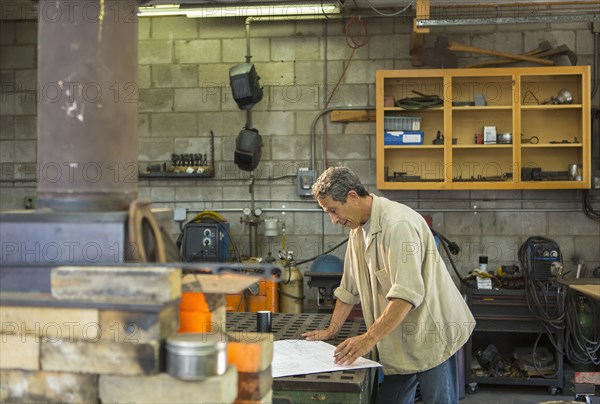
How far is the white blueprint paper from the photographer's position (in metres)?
1.98

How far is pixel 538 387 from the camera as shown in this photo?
4613mm

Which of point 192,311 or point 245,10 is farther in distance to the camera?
point 245,10

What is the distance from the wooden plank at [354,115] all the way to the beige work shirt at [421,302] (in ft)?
8.77

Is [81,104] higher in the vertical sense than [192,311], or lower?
higher

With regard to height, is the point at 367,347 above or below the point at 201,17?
below

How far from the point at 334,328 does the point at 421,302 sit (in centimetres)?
35

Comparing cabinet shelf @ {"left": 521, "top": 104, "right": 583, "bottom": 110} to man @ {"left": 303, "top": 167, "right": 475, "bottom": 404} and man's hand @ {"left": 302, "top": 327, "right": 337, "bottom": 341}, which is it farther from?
man's hand @ {"left": 302, "top": 327, "right": 337, "bottom": 341}

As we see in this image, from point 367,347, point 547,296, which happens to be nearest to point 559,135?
point 547,296

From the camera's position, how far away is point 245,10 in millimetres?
4910

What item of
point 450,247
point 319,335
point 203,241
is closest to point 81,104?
point 319,335

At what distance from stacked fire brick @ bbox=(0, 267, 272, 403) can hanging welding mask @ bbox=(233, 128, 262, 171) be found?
3598 mm

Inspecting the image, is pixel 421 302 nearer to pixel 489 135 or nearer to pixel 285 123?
pixel 489 135

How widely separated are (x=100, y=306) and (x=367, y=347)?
1045mm

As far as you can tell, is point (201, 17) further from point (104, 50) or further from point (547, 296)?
point (104, 50)
